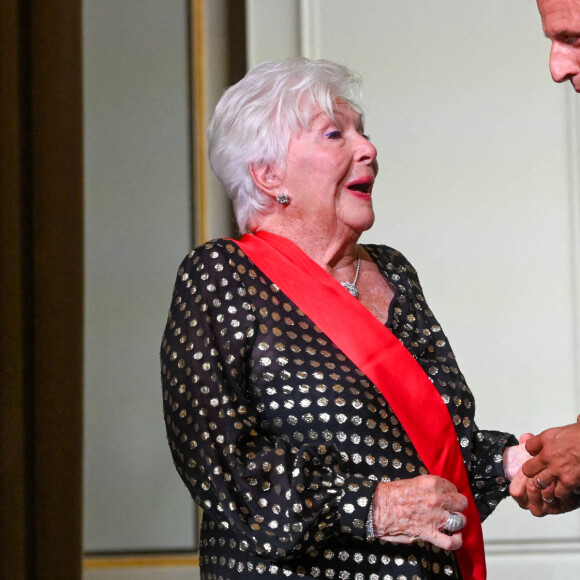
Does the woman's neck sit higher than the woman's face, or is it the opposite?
the woman's face

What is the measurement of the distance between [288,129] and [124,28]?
144cm

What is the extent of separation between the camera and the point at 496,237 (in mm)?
2961

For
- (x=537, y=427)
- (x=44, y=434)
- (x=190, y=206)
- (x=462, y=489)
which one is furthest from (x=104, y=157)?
(x=462, y=489)

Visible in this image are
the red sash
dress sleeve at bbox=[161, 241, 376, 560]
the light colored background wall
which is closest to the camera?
dress sleeve at bbox=[161, 241, 376, 560]

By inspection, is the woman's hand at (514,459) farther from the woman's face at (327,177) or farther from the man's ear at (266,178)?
the man's ear at (266,178)

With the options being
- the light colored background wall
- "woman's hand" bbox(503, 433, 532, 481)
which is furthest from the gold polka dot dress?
the light colored background wall

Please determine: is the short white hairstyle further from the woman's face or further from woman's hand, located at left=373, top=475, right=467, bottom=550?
woman's hand, located at left=373, top=475, right=467, bottom=550

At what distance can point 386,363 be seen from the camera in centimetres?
175

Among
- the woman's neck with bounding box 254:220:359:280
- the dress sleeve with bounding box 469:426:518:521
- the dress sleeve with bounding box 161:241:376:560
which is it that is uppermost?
the woman's neck with bounding box 254:220:359:280

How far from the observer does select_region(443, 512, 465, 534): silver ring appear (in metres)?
1.58

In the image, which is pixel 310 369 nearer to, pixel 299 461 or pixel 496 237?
pixel 299 461

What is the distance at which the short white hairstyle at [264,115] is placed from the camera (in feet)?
6.16

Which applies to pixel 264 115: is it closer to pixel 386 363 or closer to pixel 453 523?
pixel 386 363

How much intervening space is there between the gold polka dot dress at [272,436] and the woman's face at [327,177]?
186 mm
